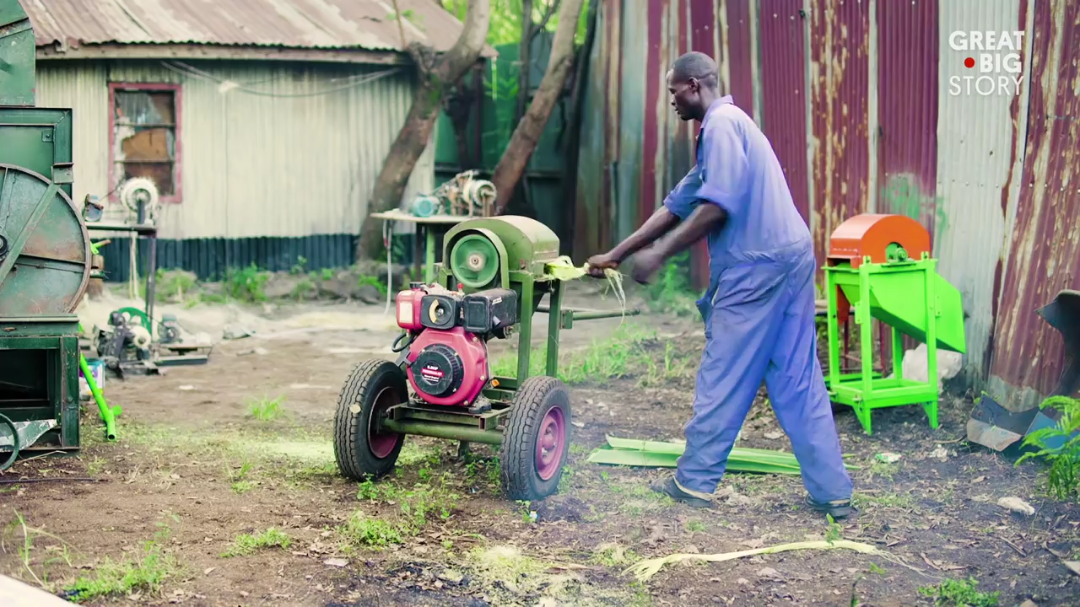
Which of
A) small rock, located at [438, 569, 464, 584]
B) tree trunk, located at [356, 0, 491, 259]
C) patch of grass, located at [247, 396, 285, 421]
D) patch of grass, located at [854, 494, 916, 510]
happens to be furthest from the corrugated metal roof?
patch of grass, located at [854, 494, 916, 510]

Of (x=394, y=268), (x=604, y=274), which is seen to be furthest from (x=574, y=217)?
(x=604, y=274)

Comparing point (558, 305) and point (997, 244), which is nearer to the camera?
point (558, 305)

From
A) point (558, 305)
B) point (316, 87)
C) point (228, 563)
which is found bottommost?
point (228, 563)

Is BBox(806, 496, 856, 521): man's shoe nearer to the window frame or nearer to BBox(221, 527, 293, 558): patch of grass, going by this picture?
BBox(221, 527, 293, 558): patch of grass

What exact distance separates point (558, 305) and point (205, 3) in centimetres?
1016

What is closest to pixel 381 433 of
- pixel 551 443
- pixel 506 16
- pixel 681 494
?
pixel 551 443

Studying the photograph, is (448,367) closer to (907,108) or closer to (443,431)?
(443,431)

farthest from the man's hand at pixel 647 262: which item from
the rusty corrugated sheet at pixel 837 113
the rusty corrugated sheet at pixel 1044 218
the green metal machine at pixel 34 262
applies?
the rusty corrugated sheet at pixel 837 113

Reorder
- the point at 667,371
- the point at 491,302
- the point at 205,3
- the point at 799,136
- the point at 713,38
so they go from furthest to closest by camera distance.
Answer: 1. the point at 205,3
2. the point at 713,38
3. the point at 799,136
4. the point at 667,371
5. the point at 491,302

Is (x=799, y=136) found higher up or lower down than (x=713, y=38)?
lower down

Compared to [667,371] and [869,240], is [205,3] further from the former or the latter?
[869,240]

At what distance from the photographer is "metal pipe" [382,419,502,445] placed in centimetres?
562

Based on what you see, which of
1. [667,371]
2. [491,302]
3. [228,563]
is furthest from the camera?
[667,371]

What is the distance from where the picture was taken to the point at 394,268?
592 inches
